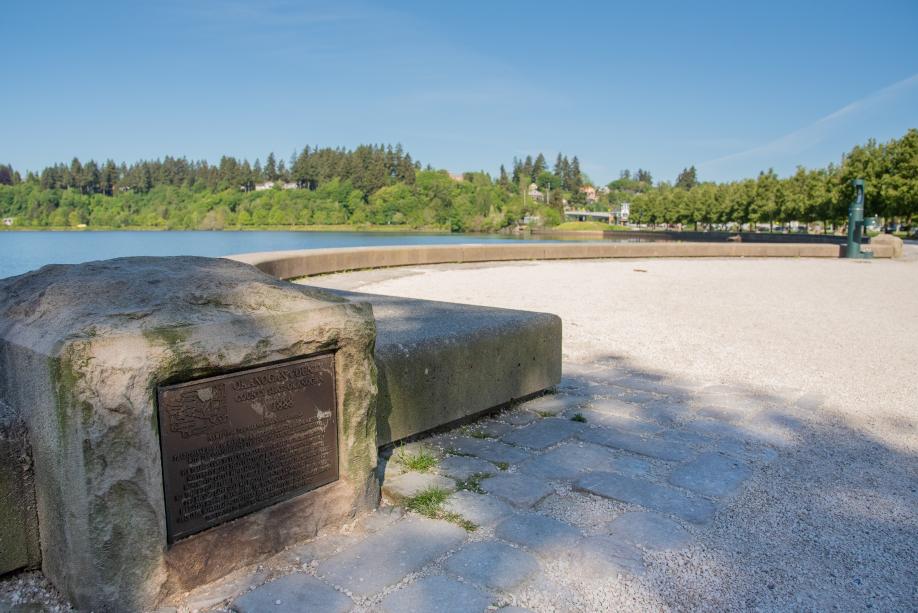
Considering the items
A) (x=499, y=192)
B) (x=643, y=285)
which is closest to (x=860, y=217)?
(x=643, y=285)

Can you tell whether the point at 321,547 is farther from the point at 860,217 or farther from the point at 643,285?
the point at 860,217

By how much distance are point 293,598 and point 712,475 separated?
2341mm

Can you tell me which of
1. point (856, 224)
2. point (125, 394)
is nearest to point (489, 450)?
point (125, 394)

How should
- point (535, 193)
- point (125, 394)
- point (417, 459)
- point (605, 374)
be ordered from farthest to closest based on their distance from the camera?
point (535, 193), point (605, 374), point (417, 459), point (125, 394)

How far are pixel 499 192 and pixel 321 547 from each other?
157 meters

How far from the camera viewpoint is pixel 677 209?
91625 millimetres

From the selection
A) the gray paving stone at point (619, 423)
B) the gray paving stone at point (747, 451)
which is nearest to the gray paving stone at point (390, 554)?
the gray paving stone at point (619, 423)

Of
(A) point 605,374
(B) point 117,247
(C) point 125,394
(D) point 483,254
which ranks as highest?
(C) point 125,394

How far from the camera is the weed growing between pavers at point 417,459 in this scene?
3.71m

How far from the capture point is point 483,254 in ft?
67.6

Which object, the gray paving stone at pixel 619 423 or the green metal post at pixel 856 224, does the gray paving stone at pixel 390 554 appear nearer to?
the gray paving stone at pixel 619 423

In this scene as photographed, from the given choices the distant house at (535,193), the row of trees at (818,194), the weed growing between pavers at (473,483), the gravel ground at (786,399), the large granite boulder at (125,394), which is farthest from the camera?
the distant house at (535,193)

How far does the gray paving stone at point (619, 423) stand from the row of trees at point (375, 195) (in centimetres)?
4385

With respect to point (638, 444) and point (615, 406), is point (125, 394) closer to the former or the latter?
point (638, 444)
